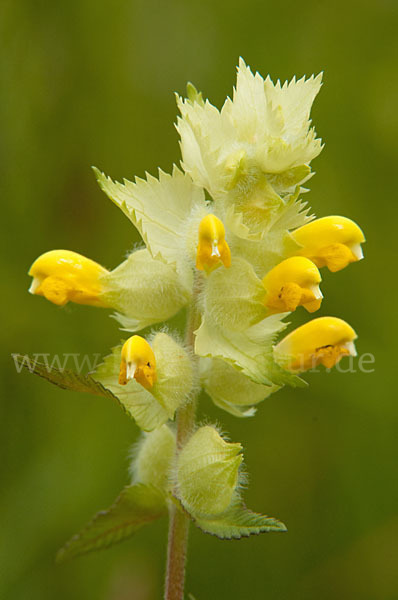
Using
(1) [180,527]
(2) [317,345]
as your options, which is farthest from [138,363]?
(2) [317,345]

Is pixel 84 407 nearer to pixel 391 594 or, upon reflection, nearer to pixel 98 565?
pixel 98 565

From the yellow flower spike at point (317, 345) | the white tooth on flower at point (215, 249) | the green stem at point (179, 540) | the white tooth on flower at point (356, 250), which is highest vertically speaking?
the white tooth on flower at point (356, 250)

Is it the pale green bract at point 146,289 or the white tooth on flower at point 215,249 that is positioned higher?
the white tooth on flower at point 215,249

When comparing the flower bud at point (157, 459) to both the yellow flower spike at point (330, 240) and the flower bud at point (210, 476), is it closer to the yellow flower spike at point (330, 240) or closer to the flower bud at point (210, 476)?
the flower bud at point (210, 476)

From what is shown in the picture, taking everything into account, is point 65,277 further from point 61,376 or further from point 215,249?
point 215,249

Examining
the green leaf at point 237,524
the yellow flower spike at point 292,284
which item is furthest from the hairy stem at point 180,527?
the yellow flower spike at point 292,284

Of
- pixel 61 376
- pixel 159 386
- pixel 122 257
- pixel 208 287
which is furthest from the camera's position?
pixel 122 257
